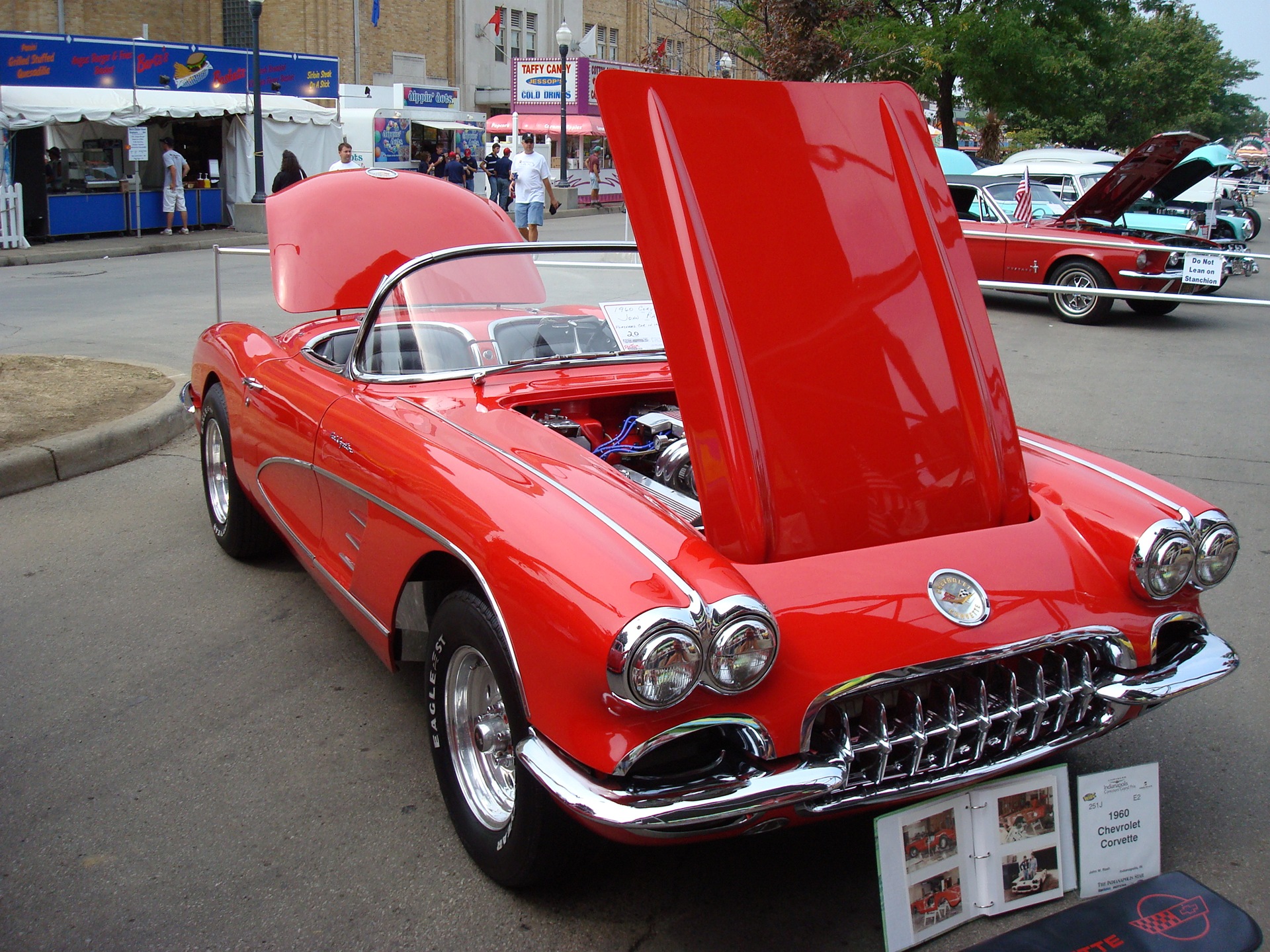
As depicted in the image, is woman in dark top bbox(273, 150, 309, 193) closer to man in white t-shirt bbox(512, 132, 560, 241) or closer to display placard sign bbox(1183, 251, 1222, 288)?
man in white t-shirt bbox(512, 132, 560, 241)

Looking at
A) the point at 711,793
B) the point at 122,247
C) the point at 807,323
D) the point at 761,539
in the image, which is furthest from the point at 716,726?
the point at 122,247

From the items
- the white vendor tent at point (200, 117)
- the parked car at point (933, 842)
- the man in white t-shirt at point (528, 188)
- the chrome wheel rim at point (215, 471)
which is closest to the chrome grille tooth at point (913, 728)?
the parked car at point (933, 842)

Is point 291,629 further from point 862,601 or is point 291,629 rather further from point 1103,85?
point 1103,85

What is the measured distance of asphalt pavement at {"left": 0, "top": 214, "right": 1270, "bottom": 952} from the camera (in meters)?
2.40

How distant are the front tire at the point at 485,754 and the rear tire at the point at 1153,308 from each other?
12.2m

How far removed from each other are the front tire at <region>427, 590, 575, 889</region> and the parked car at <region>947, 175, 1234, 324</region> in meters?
10.3

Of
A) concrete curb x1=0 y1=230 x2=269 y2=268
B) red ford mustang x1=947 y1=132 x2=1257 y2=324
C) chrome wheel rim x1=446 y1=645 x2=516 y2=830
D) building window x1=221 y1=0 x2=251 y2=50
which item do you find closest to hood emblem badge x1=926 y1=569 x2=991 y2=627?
chrome wheel rim x1=446 y1=645 x2=516 y2=830

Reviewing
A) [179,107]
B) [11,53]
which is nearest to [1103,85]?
[179,107]

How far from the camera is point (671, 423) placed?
327 cm

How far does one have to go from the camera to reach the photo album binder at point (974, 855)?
2.23m

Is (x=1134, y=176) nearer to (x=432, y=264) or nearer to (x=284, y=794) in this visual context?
(x=432, y=264)

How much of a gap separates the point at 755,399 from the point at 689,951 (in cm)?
126

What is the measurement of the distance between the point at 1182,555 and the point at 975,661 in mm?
734

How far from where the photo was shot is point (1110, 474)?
9.68ft
